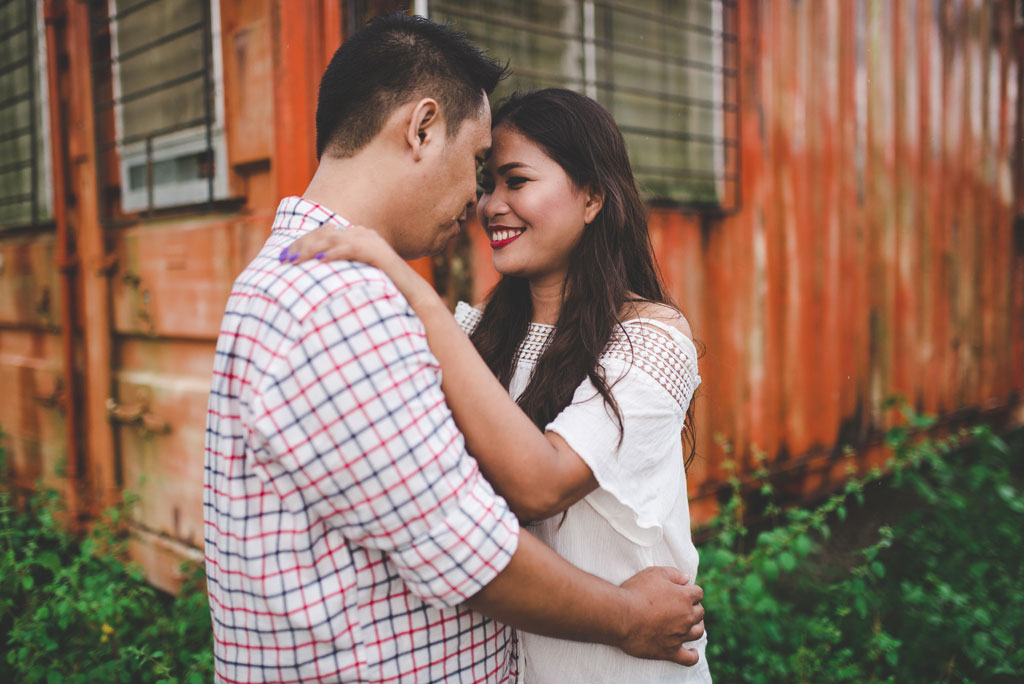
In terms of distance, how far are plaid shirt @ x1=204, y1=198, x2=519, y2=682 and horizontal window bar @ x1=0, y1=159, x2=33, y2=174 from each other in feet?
11.8

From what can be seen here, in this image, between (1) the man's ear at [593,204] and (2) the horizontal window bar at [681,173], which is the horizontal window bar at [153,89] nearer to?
(1) the man's ear at [593,204]

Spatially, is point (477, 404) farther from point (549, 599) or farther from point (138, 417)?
point (138, 417)

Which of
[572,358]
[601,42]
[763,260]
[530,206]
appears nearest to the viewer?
[572,358]

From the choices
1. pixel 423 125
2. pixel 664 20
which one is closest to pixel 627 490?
pixel 423 125

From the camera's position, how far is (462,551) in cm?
95

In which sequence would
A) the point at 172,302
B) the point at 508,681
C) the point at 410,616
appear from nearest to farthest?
the point at 410,616, the point at 508,681, the point at 172,302

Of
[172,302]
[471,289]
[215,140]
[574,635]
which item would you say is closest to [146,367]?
[172,302]

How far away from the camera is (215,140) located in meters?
2.59

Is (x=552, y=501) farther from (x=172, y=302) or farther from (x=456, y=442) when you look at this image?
(x=172, y=302)

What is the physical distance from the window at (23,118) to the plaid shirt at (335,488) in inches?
134

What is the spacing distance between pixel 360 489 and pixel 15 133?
407 cm

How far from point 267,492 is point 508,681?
67cm

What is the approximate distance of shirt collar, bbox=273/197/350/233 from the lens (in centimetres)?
114

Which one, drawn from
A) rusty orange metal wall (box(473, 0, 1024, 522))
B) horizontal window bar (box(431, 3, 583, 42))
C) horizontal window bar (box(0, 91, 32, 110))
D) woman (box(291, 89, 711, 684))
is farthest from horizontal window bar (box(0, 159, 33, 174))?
woman (box(291, 89, 711, 684))
